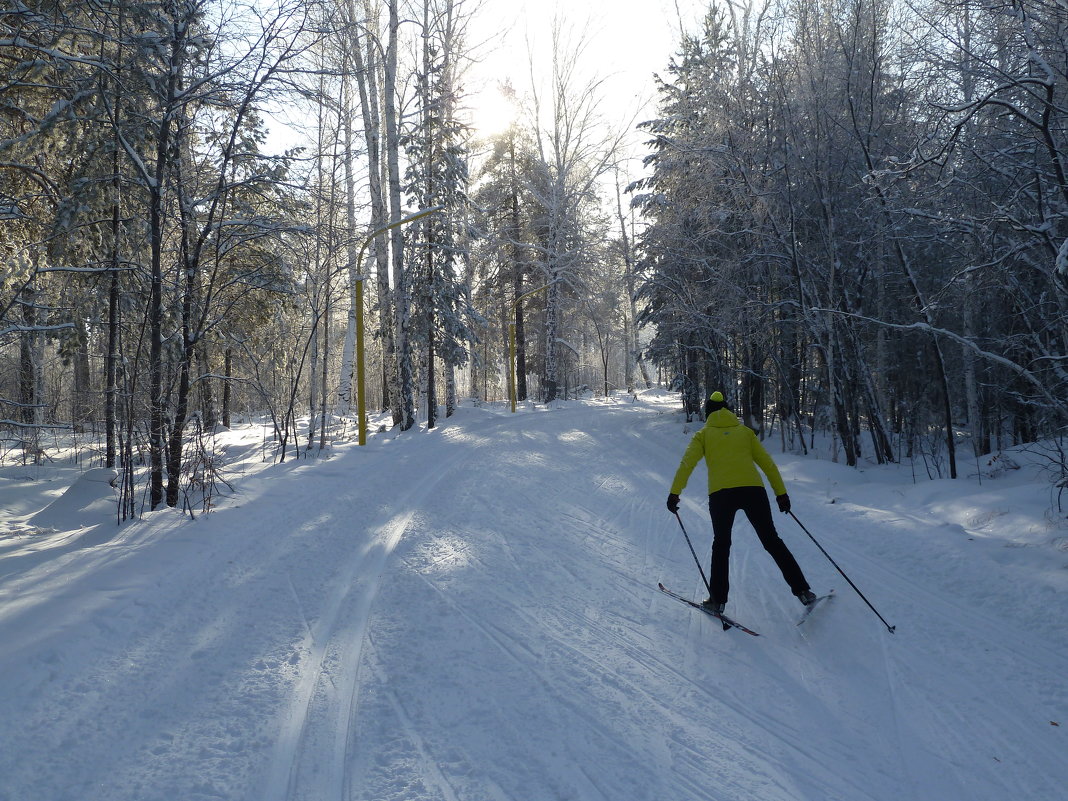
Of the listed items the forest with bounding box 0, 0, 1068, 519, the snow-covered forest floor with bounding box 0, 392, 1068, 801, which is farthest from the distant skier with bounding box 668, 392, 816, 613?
the forest with bounding box 0, 0, 1068, 519

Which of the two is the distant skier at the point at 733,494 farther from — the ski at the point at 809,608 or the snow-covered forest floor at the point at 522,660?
the snow-covered forest floor at the point at 522,660

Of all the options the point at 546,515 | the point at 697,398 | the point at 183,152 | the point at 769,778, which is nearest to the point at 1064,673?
the point at 769,778

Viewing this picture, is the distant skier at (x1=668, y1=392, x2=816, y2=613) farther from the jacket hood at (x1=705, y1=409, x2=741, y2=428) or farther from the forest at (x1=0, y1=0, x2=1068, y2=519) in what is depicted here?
the forest at (x1=0, y1=0, x2=1068, y2=519)

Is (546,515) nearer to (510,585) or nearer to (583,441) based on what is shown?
(510,585)

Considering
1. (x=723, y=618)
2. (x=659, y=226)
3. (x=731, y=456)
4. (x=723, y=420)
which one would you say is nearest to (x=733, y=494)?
(x=731, y=456)

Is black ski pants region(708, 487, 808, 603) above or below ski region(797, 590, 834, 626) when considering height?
above

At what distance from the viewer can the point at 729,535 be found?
5.74 metres

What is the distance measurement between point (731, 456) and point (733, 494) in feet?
1.13

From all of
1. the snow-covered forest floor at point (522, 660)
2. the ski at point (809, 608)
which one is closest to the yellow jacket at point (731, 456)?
the ski at point (809, 608)

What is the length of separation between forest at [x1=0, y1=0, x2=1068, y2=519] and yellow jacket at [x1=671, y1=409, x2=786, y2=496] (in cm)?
318

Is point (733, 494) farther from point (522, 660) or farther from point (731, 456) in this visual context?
point (522, 660)

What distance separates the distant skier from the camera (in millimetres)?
5750

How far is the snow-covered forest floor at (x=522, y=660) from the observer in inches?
141

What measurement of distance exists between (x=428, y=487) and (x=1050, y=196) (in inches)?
418
